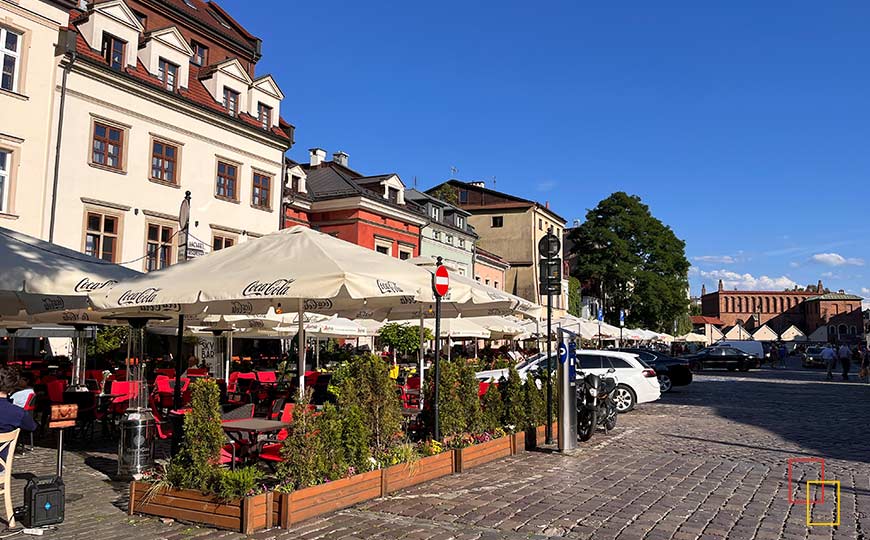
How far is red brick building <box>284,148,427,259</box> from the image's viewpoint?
39312mm

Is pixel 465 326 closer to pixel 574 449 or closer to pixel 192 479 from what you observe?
pixel 574 449

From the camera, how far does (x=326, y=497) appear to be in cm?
720

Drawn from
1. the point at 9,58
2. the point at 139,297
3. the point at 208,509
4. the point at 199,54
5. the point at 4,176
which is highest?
the point at 199,54

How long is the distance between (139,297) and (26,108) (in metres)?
17.8

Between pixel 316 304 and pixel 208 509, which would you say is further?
pixel 316 304

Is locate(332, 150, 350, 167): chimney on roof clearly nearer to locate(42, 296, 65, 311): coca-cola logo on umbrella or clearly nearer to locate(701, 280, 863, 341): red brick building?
locate(42, 296, 65, 311): coca-cola logo on umbrella

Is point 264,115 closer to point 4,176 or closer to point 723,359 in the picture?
point 4,176

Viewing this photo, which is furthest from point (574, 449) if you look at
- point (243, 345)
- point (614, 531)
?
point (243, 345)

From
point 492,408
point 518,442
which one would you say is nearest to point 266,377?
point 492,408

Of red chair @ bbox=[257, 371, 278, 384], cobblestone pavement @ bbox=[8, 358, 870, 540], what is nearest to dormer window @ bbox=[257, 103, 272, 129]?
red chair @ bbox=[257, 371, 278, 384]

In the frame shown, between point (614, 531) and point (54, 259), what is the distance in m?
8.22

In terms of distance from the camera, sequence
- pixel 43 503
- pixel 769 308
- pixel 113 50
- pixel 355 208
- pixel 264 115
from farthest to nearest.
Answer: pixel 769 308 → pixel 355 208 → pixel 264 115 → pixel 113 50 → pixel 43 503

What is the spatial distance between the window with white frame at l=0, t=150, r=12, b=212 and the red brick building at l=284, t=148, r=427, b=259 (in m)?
Result: 15.4

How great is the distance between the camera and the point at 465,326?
19.9m
